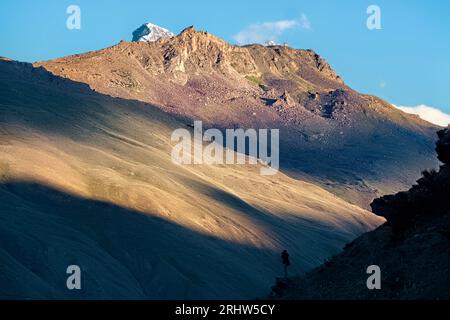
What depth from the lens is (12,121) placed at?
83375 millimetres

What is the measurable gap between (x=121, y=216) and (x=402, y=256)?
39616 millimetres

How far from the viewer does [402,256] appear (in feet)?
95.0

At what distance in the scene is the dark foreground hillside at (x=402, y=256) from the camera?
26.9 metres

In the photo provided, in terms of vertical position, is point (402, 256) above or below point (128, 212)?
below

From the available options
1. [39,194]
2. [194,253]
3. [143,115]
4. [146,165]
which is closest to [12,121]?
[146,165]

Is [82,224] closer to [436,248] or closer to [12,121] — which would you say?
[12,121]

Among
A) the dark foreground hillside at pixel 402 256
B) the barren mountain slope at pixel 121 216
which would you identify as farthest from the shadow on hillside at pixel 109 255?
the dark foreground hillside at pixel 402 256

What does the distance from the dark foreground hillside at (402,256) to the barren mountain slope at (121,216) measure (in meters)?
16.0

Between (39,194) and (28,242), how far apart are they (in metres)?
13.2

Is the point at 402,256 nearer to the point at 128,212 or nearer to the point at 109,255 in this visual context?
the point at 109,255

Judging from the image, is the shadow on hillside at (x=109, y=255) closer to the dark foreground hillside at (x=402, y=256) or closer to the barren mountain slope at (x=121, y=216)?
the barren mountain slope at (x=121, y=216)

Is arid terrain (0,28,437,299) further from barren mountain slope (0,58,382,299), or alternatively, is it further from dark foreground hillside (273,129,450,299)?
dark foreground hillside (273,129,450,299)

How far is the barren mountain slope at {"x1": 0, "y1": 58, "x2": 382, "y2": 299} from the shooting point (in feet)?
170

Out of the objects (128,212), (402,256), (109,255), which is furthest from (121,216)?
(402,256)
